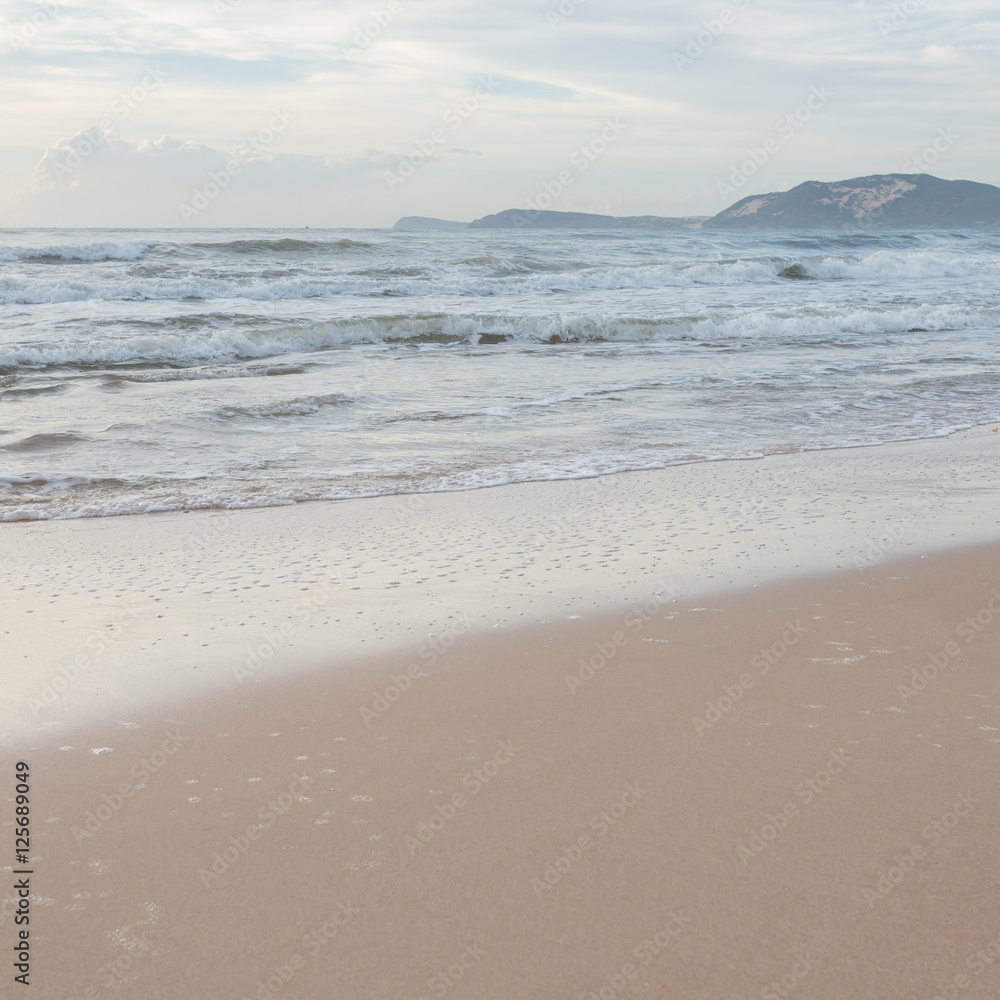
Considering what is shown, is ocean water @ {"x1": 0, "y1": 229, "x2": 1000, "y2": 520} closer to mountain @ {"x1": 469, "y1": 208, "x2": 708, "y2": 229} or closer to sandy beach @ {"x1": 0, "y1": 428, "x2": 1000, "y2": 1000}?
sandy beach @ {"x1": 0, "y1": 428, "x2": 1000, "y2": 1000}

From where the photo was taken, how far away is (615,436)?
23.1 ft

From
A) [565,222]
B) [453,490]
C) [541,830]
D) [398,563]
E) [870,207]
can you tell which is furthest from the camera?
[870,207]

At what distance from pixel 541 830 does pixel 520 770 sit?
26 centimetres

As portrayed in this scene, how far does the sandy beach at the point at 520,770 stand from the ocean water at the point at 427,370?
6.85ft

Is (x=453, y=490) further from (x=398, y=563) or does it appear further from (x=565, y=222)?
(x=565, y=222)

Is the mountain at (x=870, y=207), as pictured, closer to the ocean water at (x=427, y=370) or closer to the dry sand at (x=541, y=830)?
the ocean water at (x=427, y=370)

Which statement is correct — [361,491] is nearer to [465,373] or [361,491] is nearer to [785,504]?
[785,504]

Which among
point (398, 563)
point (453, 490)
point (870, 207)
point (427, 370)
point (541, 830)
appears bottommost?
point (541, 830)

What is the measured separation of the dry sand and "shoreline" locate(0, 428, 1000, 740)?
0.28 m

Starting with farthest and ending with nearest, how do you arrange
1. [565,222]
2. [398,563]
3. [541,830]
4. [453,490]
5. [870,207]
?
[870,207]
[565,222]
[453,490]
[398,563]
[541,830]

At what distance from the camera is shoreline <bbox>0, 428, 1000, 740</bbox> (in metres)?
2.93

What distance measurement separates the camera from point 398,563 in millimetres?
3906

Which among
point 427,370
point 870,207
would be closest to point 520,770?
point 427,370

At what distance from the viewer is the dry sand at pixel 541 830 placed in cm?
155
